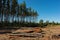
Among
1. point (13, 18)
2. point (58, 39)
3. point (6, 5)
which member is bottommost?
point (58, 39)

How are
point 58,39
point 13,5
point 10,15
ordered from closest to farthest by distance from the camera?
point 58,39 < point 13,5 < point 10,15

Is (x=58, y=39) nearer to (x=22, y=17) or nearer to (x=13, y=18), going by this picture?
(x=13, y=18)

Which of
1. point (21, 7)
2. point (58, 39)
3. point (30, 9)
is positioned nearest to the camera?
point (58, 39)

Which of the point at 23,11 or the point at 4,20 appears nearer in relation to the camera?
the point at 4,20

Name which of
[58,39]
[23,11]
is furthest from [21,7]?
[58,39]

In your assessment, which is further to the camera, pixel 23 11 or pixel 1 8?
pixel 23 11

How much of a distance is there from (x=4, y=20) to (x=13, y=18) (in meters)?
4.47

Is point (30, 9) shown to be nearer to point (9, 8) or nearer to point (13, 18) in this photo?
point (13, 18)

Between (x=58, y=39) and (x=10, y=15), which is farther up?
(x=10, y=15)

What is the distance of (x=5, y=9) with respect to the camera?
43312 mm

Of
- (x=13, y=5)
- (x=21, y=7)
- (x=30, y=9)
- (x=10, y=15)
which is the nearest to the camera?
(x=13, y=5)

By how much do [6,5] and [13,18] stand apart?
7.44 m

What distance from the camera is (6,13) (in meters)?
44.6

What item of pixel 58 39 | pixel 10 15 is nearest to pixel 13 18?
pixel 10 15
